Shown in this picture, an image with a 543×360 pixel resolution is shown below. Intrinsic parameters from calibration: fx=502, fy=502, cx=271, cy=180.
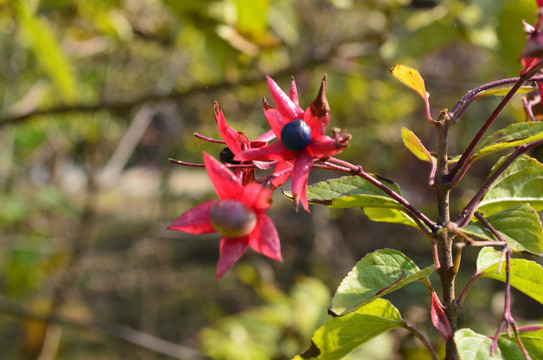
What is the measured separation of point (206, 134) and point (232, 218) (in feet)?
4.77

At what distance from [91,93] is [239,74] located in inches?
52.1

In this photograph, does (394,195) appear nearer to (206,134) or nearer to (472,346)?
(472,346)

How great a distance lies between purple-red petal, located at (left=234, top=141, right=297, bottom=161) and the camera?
342 millimetres

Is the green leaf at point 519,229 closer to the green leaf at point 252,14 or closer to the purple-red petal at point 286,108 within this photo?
the purple-red petal at point 286,108

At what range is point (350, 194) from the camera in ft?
1.25

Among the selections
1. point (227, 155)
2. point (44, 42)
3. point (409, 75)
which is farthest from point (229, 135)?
point (44, 42)

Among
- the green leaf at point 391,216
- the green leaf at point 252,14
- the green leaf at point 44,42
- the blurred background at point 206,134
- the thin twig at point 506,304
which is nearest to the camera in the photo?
the thin twig at point 506,304

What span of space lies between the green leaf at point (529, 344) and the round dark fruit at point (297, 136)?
201mm

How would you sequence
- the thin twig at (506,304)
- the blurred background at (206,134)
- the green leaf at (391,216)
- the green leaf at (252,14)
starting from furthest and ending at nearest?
1. the blurred background at (206,134)
2. the green leaf at (252,14)
3. the green leaf at (391,216)
4. the thin twig at (506,304)

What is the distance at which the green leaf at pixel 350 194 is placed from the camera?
374mm

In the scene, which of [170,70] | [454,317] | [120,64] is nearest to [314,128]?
[454,317]

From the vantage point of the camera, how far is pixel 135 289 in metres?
3.24

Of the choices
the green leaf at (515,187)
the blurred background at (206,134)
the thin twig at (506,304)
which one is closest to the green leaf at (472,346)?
the thin twig at (506,304)

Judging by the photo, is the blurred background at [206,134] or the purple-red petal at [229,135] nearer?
the purple-red petal at [229,135]
